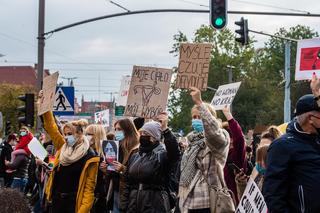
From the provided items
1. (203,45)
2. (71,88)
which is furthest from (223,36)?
(203,45)

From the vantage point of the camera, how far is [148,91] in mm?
11359

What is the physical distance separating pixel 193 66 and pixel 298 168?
15.3ft

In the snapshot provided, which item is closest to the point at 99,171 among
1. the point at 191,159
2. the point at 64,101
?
the point at 191,159

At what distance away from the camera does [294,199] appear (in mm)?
5531

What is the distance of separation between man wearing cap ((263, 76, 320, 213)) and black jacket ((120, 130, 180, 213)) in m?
3.04

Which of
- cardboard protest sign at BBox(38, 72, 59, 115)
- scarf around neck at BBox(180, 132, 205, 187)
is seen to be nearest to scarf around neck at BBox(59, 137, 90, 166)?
cardboard protest sign at BBox(38, 72, 59, 115)

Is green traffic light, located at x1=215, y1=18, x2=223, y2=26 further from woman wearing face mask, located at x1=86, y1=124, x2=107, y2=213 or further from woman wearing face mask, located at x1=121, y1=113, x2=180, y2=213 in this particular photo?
woman wearing face mask, located at x1=121, y1=113, x2=180, y2=213

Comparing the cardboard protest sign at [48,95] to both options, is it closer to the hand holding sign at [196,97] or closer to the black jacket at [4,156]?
the hand holding sign at [196,97]

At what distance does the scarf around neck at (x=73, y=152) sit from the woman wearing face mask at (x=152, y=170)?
2.02 feet

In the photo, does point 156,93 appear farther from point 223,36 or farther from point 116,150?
point 223,36

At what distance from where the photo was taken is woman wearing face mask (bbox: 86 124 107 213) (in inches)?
368

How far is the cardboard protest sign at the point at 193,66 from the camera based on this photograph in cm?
983

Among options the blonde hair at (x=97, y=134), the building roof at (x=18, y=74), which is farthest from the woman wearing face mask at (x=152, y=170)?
the building roof at (x=18, y=74)

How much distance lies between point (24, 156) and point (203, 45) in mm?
7247
